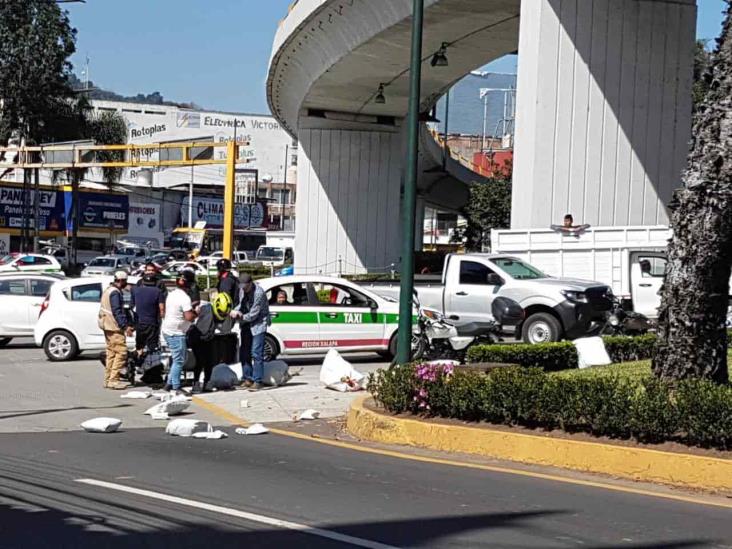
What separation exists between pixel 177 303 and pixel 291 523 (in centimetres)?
809

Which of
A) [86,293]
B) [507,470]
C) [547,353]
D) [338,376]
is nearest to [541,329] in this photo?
[547,353]

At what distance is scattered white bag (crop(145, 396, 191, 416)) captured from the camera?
1352cm

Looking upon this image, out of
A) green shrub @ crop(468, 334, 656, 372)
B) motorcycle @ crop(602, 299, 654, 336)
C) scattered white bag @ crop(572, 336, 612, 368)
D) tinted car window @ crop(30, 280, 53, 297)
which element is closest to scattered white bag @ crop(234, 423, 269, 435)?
green shrub @ crop(468, 334, 656, 372)

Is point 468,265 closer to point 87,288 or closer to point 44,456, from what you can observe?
point 87,288

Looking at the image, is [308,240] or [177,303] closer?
[177,303]

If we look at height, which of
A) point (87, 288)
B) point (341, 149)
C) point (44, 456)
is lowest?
point (44, 456)

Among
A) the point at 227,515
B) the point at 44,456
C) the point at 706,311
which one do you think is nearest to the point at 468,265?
the point at 706,311

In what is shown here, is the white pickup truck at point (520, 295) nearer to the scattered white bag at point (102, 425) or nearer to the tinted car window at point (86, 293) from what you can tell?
the tinted car window at point (86, 293)

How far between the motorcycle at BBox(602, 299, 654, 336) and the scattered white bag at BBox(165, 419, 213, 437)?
32.3ft

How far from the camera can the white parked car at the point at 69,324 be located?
2030 cm

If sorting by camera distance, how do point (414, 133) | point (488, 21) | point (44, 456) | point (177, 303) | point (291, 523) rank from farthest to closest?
point (488, 21) < point (177, 303) < point (414, 133) < point (44, 456) < point (291, 523)

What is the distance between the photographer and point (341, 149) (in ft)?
158

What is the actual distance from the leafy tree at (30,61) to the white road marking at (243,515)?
5574 centimetres

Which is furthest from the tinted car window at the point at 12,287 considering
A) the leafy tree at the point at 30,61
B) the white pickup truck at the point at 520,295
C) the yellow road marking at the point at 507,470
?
the leafy tree at the point at 30,61
